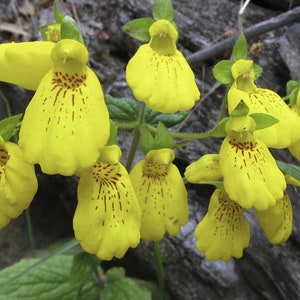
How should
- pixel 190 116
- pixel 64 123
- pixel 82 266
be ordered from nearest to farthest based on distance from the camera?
pixel 64 123, pixel 82 266, pixel 190 116

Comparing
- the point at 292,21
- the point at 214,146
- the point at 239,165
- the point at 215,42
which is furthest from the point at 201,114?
the point at 239,165

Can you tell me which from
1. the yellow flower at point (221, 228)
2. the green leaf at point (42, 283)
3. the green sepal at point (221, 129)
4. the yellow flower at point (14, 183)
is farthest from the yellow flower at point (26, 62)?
the green leaf at point (42, 283)

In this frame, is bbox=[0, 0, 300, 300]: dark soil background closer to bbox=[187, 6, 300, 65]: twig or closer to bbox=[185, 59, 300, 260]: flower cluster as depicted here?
bbox=[187, 6, 300, 65]: twig

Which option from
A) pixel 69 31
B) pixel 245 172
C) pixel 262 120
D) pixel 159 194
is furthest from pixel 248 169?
pixel 69 31

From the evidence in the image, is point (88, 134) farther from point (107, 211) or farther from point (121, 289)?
point (121, 289)

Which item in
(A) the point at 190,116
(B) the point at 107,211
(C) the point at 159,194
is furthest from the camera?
(A) the point at 190,116

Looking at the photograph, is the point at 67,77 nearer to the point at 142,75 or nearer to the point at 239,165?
the point at 142,75
